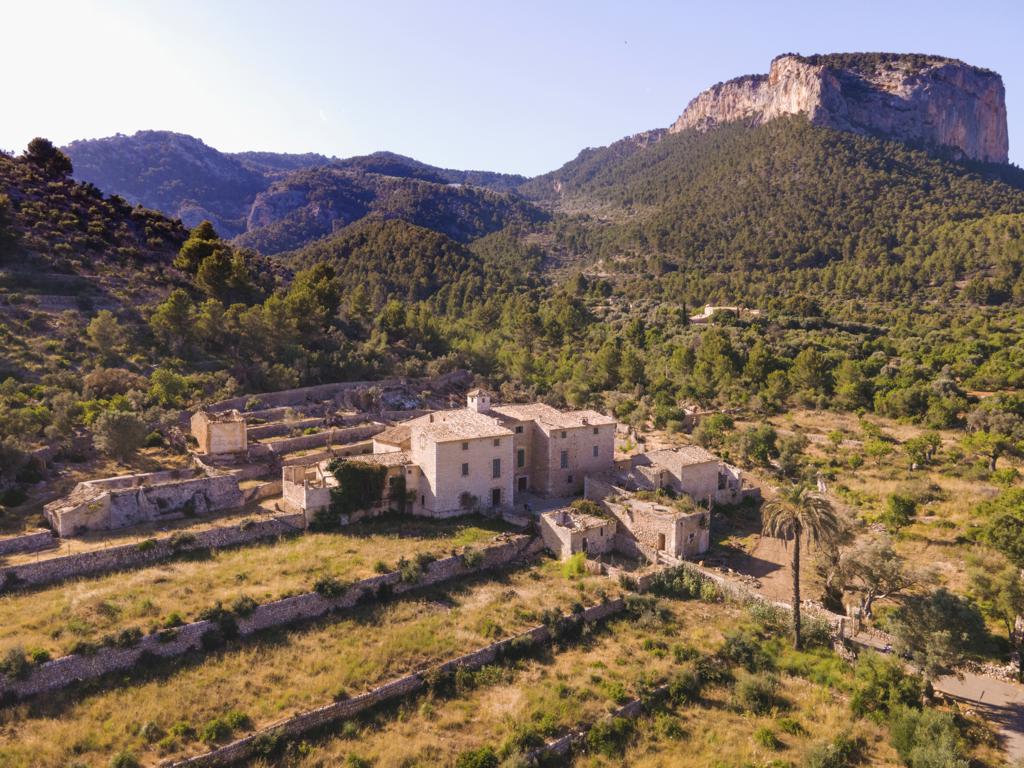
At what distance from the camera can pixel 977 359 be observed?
53.6m

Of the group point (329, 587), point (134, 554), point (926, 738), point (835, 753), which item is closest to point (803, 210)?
point (926, 738)

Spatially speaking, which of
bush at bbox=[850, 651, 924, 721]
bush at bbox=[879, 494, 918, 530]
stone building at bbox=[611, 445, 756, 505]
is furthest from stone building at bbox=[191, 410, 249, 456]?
bush at bbox=[879, 494, 918, 530]

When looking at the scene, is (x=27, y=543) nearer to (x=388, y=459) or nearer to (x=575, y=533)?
(x=388, y=459)

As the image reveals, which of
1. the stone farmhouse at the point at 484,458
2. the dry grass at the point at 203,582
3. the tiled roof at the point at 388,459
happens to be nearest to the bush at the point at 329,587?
the dry grass at the point at 203,582

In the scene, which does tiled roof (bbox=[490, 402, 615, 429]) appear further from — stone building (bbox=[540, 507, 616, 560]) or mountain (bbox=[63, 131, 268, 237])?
mountain (bbox=[63, 131, 268, 237])

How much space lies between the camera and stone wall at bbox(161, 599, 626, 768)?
578 inches

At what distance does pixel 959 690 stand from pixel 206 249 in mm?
54050

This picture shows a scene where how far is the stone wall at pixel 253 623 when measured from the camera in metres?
16.0

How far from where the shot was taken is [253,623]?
1905 centimetres

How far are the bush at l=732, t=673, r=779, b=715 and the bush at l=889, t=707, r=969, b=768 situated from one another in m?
3.02

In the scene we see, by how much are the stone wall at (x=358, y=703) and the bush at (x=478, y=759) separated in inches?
113

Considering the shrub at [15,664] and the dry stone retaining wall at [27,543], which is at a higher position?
the dry stone retaining wall at [27,543]

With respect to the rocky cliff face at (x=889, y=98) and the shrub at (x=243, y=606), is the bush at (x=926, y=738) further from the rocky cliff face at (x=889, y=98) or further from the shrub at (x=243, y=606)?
the rocky cliff face at (x=889, y=98)

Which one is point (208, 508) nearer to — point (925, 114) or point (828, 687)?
point (828, 687)
